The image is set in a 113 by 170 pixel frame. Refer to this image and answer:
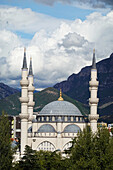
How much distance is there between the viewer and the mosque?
7388 cm

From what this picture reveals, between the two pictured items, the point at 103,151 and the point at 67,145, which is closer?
the point at 103,151

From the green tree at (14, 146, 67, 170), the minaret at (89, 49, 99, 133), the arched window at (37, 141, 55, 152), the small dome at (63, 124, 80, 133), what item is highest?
the minaret at (89, 49, 99, 133)

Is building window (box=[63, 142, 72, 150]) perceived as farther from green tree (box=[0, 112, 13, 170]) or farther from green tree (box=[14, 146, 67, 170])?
green tree (box=[0, 112, 13, 170])

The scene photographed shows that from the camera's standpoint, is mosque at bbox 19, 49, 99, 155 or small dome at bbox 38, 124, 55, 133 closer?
mosque at bbox 19, 49, 99, 155

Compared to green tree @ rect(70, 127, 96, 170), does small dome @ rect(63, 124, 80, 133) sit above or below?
above

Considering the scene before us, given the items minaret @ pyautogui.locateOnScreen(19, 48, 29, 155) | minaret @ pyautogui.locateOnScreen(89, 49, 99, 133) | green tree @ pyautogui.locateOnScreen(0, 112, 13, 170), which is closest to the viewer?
green tree @ pyautogui.locateOnScreen(0, 112, 13, 170)

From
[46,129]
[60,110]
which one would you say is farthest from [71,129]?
[60,110]

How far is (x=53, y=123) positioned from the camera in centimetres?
7862

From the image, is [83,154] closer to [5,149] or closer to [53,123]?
[5,149]

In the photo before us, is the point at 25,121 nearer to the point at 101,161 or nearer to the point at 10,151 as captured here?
the point at 10,151

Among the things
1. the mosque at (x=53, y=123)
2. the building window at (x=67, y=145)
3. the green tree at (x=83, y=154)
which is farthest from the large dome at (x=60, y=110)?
the green tree at (x=83, y=154)

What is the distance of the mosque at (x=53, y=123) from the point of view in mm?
73875

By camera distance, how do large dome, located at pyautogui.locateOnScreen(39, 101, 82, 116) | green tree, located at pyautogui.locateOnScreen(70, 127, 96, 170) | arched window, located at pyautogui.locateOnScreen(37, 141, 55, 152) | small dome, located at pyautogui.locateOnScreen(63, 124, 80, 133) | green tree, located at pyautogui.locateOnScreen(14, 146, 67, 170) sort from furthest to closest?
large dome, located at pyautogui.locateOnScreen(39, 101, 82, 116) → small dome, located at pyautogui.locateOnScreen(63, 124, 80, 133) → arched window, located at pyautogui.locateOnScreen(37, 141, 55, 152) → green tree, located at pyautogui.locateOnScreen(14, 146, 67, 170) → green tree, located at pyautogui.locateOnScreen(70, 127, 96, 170)

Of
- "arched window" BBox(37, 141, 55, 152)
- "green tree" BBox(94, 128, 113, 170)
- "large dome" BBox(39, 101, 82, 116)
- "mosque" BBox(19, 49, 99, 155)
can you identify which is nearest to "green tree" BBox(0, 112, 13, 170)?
"green tree" BBox(94, 128, 113, 170)
